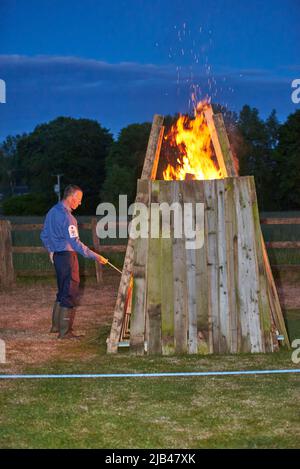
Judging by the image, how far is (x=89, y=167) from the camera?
88.9 metres

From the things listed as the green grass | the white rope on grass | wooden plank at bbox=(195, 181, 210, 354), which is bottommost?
the green grass

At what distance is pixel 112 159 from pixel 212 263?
7459 centimetres

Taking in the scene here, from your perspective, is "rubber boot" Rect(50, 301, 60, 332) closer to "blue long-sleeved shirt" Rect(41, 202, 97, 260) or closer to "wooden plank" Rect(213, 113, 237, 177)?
"blue long-sleeved shirt" Rect(41, 202, 97, 260)

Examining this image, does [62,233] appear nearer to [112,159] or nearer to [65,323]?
[65,323]

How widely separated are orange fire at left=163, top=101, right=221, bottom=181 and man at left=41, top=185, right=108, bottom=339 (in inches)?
48.7

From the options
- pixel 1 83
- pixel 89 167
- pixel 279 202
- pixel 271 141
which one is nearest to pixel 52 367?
pixel 1 83

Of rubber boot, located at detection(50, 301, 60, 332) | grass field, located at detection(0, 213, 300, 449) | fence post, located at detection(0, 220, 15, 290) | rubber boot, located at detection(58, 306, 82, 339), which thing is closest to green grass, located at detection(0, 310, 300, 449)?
grass field, located at detection(0, 213, 300, 449)

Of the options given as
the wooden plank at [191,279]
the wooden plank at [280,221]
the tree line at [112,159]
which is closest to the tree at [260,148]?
the tree line at [112,159]

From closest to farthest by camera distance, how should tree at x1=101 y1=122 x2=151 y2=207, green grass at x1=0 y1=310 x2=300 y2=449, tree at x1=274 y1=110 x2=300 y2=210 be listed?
green grass at x1=0 y1=310 x2=300 y2=449 < tree at x1=274 y1=110 x2=300 y2=210 < tree at x1=101 y1=122 x2=151 y2=207

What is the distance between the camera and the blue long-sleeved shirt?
8.98 metres

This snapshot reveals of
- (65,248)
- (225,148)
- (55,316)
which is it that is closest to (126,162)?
(55,316)

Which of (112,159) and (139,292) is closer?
(139,292)

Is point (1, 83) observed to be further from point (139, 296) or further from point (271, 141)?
point (271, 141)

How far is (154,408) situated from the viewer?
587 cm
